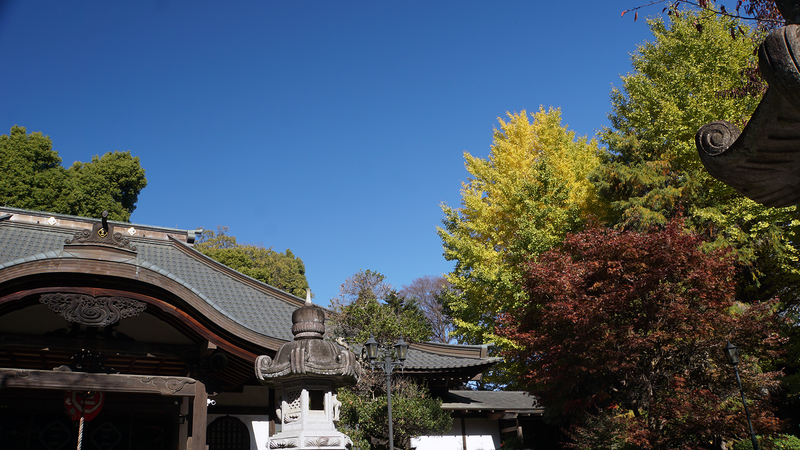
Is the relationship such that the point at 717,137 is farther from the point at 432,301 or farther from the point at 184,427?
the point at 432,301

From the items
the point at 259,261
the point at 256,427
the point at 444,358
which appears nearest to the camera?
the point at 256,427

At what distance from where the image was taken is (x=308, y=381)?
22.1 ft

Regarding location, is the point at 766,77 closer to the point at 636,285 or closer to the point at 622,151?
the point at 636,285

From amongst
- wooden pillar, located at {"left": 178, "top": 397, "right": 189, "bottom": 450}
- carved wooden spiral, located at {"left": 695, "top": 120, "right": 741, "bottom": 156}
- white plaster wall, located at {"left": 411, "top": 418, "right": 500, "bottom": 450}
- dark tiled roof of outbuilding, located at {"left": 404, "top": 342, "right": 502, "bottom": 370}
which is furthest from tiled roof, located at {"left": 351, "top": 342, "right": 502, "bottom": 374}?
carved wooden spiral, located at {"left": 695, "top": 120, "right": 741, "bottom": 156}

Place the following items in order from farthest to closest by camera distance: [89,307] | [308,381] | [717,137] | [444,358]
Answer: [444,358] < [89,307] < [308,381] < [717,137]

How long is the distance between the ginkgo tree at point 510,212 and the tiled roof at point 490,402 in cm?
198

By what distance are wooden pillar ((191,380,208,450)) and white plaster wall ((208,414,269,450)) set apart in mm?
2458

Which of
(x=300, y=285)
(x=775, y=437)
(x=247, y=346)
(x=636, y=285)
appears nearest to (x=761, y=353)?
(x=775, y=437)

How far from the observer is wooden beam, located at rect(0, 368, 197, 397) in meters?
7.93

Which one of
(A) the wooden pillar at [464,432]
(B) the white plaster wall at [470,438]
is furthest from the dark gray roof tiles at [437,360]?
(A) the wooden pillar at [464,432]

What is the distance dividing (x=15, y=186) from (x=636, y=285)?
1142 inches

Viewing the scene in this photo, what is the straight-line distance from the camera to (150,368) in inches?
460

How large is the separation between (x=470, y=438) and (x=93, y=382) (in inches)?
417

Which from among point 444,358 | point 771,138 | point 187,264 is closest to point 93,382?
point 187,264
